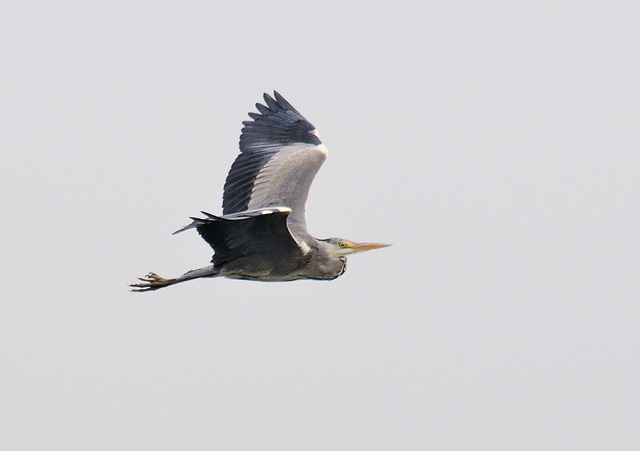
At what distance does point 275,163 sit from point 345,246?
170cm

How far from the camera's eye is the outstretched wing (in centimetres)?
1080

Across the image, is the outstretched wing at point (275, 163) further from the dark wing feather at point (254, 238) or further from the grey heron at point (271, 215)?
the dark wing feather at point (254, 238)

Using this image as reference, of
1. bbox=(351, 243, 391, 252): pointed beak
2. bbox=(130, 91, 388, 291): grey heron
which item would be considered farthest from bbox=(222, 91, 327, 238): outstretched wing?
bbox=(351, 243, 391, 252): pointed beak

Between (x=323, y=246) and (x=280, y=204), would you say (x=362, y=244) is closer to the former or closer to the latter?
(x=323, y=246)

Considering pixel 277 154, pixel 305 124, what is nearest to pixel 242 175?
pixel 277 154

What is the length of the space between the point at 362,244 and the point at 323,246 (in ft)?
1.39

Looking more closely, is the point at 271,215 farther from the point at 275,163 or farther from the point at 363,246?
the point at 275,163

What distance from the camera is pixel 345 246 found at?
10062 millimetres

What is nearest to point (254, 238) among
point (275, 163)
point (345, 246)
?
point (345, 246)

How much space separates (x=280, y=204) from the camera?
35.1 feet

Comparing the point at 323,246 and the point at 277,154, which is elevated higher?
the point at 277,154

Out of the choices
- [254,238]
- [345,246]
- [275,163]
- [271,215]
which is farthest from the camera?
[275,163]

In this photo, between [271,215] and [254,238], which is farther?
[254,238]

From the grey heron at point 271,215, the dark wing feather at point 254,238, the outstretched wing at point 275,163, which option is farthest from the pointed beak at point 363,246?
the dark wing feather at point 254,238
